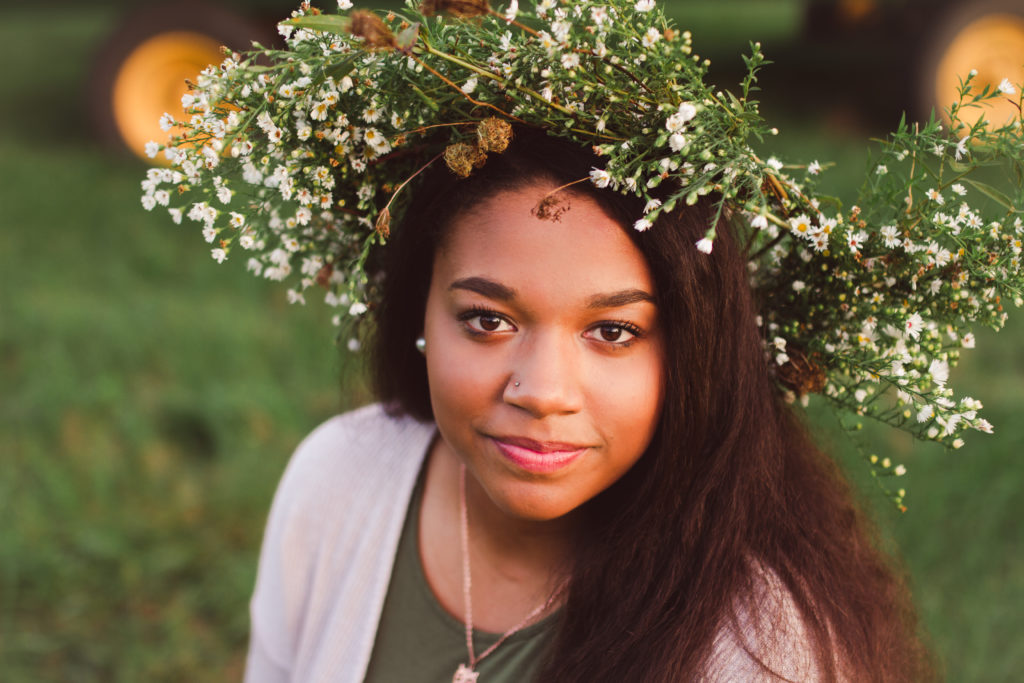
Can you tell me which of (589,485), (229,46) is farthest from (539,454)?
(229,46)

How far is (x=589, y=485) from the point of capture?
1690mm

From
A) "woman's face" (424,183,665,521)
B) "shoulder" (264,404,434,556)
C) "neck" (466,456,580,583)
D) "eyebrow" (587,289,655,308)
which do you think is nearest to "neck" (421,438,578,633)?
"neck" (466,456,580,583)

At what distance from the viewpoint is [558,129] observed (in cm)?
160

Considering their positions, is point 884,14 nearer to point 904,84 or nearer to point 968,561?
point 904,84

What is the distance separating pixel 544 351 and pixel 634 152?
35 cm

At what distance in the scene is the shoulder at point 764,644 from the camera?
165cm

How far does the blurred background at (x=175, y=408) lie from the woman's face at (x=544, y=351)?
687 mm

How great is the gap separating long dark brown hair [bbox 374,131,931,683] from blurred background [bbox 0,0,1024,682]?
0.31 m

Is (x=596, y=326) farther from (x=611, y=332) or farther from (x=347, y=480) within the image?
(x=347, y=480)

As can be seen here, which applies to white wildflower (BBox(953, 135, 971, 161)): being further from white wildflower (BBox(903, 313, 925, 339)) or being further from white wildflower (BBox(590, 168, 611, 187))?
white wildflower (BBox(590, 168, 611, 187))

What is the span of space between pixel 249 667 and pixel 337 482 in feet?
1.87

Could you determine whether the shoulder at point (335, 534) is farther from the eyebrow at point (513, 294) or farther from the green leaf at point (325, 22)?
the green leaf at point (325, 22)

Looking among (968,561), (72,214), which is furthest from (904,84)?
(72,214)

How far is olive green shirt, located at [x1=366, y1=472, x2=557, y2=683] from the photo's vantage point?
74.1 inches
